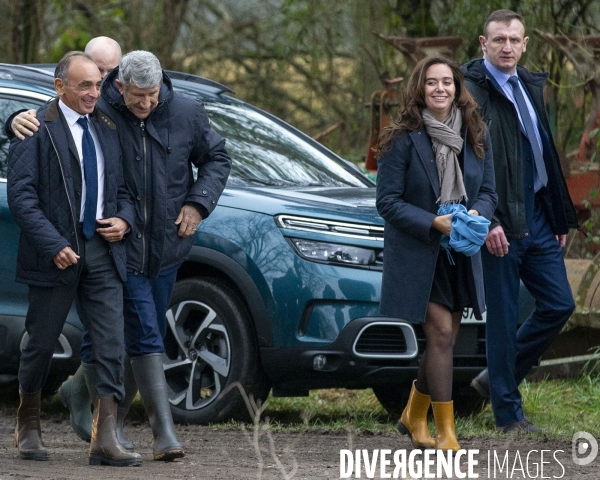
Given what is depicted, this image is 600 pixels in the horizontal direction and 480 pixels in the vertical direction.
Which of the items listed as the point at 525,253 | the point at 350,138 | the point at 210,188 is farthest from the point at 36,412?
the point at 350,138

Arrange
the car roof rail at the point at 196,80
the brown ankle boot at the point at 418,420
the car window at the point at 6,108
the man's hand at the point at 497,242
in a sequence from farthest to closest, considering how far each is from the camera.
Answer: the car roof rail at the point at 196,80
the car window at the point at 6,108
the man's hand at the point at 497,242
the brown ankle boot at the point at 418,420

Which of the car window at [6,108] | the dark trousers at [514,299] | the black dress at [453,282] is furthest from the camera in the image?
the car window at [6,108]

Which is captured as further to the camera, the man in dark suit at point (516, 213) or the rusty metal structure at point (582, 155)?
the rusty metal structure at point (582, 155)

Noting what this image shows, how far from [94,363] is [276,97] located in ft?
34.3

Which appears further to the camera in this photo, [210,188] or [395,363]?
[395,363]

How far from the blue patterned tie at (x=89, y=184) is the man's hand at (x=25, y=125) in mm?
207

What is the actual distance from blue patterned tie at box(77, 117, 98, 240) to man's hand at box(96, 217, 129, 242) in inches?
1.5

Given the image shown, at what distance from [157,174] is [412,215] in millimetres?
1094

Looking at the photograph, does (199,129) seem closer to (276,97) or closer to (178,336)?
(178,336)

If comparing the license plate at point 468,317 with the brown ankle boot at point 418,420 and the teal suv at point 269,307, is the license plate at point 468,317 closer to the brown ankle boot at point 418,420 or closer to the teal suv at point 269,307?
the teal suv at point 269,307

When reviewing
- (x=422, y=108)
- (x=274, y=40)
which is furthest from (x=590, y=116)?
(x=274, y=40)

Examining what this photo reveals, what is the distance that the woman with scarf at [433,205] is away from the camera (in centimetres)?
527

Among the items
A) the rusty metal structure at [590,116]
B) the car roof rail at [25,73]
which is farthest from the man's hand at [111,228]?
the rusty metal structure at [590,116]

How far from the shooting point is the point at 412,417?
5555mm
